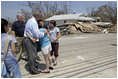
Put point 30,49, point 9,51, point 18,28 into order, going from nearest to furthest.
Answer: point 9,51 < point 30,49 < point 18,28

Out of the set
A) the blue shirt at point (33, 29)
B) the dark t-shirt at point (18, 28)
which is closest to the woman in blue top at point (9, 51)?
the blue shirt at point (33, 29)

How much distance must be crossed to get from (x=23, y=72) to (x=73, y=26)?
21481 mm

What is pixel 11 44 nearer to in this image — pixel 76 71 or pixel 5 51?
pixel 5 51

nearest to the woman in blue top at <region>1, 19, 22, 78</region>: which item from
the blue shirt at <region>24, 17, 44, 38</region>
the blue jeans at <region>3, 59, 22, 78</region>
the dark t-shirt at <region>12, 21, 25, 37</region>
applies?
the blue jeans at <region>3, 59, 22, 78</region>

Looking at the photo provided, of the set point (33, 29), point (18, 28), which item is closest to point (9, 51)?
point (33, 29)

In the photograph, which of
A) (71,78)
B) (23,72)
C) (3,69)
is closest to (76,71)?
(71,78)

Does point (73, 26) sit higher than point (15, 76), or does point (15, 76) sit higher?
point (15, 76)

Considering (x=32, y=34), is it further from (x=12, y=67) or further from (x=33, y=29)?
(x=12, y=67)

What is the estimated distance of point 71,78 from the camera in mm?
3486

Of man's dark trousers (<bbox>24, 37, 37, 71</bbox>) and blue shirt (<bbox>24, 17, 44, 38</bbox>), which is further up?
blue shirt (<bbox>24, 17, 44, 38</bbox>)

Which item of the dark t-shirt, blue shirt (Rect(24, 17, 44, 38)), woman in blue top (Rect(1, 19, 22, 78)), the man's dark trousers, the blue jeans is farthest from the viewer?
the dark t-shirt

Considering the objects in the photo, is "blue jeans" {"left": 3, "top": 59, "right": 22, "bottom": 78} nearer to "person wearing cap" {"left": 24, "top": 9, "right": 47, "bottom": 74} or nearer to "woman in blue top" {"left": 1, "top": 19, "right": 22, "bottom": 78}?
"woman in blue top" {"left": 1, "top": 19, "right": 22, "bottom": 78}

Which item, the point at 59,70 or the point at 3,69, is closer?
the point at 3,69

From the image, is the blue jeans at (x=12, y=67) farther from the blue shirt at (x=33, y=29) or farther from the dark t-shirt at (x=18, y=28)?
the dark t-shirt at (x=18, y=28)
